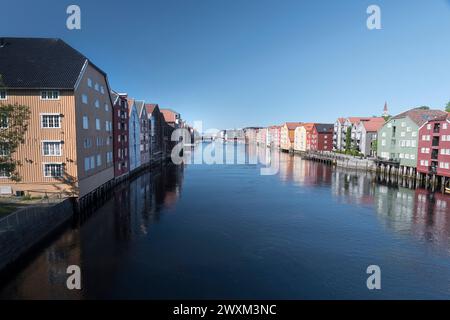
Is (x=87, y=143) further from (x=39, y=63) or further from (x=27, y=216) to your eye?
(x=27, y=216)

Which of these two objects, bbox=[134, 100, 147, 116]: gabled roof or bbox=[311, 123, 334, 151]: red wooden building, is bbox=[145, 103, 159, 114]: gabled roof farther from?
bbox=[311, 123, 334, 151]: red wooden building

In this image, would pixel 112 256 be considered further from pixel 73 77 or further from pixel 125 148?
pixel 125 148

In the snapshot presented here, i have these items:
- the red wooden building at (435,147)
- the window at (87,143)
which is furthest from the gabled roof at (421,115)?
the window at (87,143)

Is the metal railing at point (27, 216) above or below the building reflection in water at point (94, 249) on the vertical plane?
above

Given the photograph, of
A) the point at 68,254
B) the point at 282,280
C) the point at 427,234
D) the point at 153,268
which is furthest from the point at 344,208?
the point at 68,254

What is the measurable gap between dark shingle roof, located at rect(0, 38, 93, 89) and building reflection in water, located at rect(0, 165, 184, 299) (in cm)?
1477

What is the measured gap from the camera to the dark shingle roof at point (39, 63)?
96.3 ft

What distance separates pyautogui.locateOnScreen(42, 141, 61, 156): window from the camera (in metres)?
29.8

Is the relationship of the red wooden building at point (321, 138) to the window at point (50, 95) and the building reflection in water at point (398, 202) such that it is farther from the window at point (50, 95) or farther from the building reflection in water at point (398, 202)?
the window at point (50, 95)

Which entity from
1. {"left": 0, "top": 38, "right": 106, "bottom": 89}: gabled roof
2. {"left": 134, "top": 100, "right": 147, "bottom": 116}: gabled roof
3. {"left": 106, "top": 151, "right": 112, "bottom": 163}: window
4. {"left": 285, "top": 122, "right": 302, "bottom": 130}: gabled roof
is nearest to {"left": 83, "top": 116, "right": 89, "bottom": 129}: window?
{"left": 0, "top": 38, "right": 106, "bottom": 89}: gabled roof

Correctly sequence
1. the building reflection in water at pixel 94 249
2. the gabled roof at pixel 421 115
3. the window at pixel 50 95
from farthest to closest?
the gabled roof at pixel 421 115, the window at pixel 50 95, the building reflection in water at pixel 94 249

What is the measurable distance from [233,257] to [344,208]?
21.7 meters

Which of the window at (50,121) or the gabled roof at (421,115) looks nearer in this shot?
the window at (50,121)

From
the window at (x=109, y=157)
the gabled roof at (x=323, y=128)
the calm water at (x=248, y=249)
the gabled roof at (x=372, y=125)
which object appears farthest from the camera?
the gabled roof at (x=323, y=128)
